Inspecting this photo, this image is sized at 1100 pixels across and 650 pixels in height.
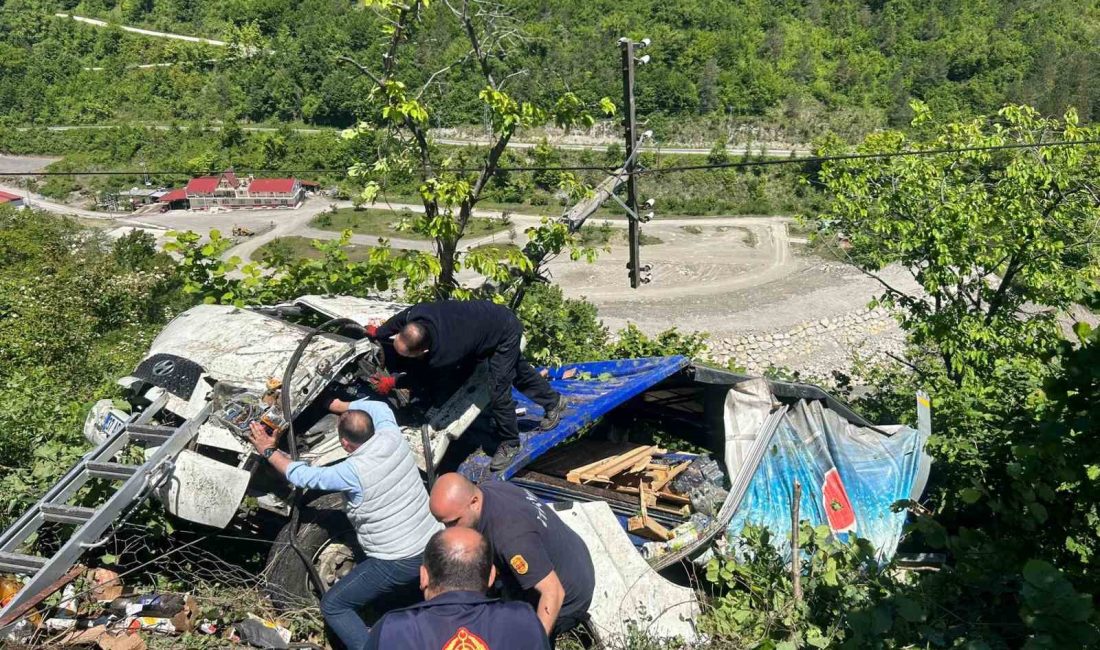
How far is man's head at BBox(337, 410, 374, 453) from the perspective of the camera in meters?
4.59

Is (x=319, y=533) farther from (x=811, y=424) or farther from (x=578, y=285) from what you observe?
(x=578, y=285)

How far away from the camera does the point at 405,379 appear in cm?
595

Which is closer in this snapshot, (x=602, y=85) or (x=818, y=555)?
(x=818, y=555)

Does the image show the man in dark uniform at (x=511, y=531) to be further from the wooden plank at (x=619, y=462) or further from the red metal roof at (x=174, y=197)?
the red metal roof at (x=174, y=197)

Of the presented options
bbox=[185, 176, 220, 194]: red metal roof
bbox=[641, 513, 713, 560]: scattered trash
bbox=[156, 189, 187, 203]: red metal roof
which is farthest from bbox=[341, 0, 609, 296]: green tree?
bbox=[156, 189, 187, 203]: red metal roof

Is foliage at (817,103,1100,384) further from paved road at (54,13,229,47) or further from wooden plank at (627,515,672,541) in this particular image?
paved road at (54,13,229,47)

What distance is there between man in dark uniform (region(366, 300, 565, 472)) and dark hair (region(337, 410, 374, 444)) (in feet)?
3.17

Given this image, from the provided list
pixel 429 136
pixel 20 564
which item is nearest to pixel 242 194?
pixel 429 136

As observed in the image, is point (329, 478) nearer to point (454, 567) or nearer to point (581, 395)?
point (454, 567)

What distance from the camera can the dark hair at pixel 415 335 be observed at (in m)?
5.49

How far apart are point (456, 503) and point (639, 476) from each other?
11.5 feet

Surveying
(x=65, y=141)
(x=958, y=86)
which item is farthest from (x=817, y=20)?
(x=65, y=141)

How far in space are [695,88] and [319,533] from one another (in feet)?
209

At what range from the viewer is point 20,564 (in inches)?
184
